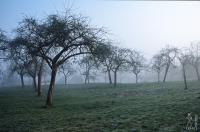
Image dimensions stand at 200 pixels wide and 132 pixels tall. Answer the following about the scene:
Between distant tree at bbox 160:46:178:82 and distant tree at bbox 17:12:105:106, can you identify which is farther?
distant tree at bbox 160:46:178:82

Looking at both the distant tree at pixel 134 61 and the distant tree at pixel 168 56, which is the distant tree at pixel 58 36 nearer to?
the distant tree at pixel 134 61

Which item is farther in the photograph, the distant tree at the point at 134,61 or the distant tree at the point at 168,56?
the distant tree at the point at 168,56

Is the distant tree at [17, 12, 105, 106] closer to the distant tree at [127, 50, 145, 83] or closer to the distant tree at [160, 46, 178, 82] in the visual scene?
the distant tree at [127, 50, 145, 83]

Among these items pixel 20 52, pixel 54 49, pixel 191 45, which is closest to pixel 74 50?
pixel 54 49

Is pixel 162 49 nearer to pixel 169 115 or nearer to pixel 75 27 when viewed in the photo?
pixel 75 27

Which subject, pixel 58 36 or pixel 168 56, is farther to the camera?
pixel 168 56

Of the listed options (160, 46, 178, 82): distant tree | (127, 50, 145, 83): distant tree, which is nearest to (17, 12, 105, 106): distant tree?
(127, 50, 145, 83): distant tree

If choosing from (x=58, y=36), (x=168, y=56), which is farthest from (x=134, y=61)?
(x=168, y=56)

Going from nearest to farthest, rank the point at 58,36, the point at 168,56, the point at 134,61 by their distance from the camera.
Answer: the point at 58,36 → the point at 134,61 → the point at 168,56

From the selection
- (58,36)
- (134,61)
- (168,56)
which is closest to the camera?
(58,36)

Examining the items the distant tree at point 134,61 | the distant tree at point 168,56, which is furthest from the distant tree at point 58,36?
the distant tree at point 168,56

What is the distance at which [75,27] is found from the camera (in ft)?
77.7

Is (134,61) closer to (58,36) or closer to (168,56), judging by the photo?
(58,36)

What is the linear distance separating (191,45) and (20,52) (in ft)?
200
